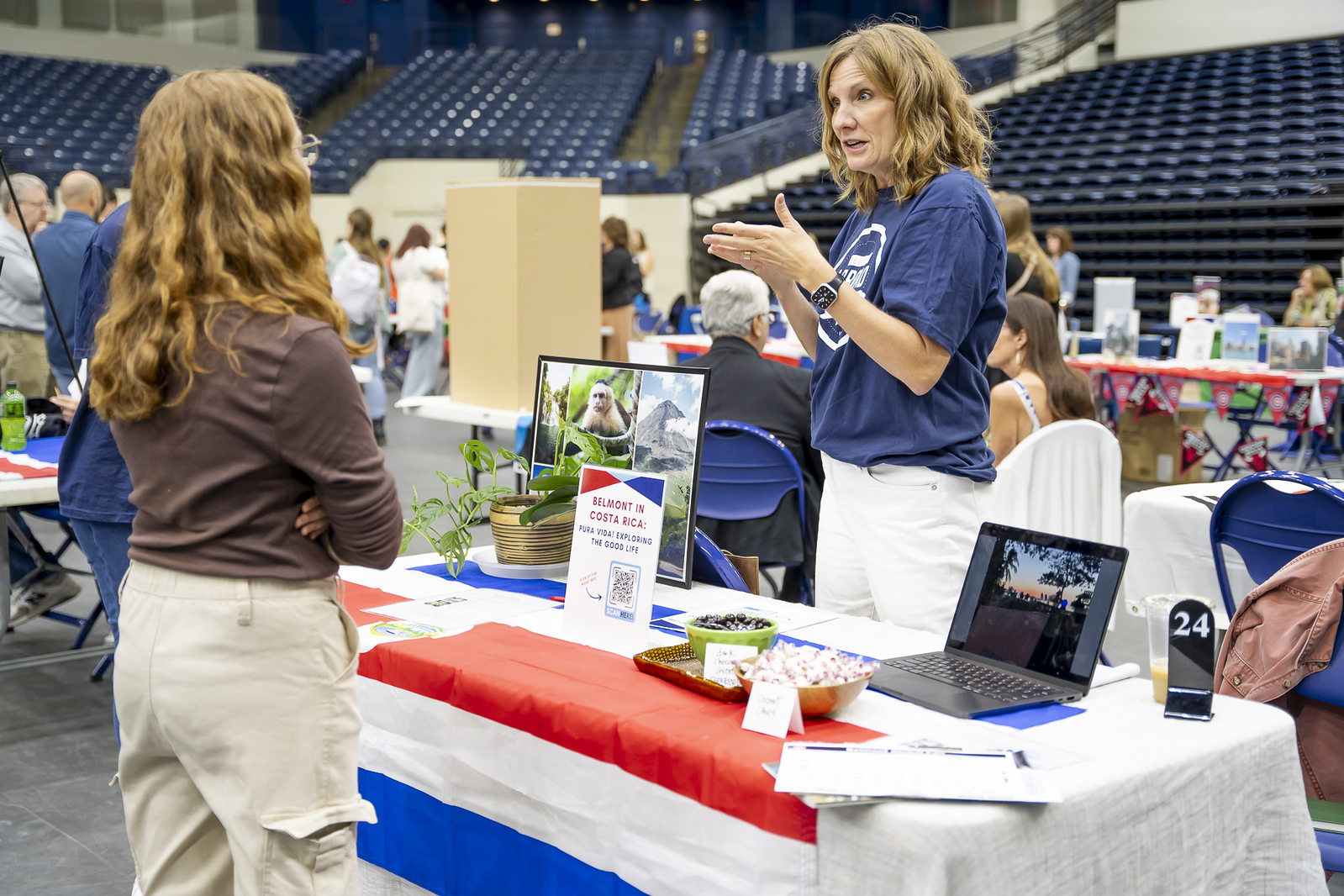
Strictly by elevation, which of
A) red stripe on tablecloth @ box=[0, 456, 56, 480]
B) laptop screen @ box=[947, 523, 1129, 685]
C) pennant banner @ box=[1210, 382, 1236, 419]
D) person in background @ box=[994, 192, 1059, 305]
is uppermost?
person in background @ box=[994, 192, 1059, 305]

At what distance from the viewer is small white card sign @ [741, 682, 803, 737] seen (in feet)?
4.29

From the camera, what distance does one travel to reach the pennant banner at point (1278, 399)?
575 centimetres

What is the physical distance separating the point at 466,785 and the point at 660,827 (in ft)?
1.16

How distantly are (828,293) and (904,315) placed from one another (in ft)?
0.42

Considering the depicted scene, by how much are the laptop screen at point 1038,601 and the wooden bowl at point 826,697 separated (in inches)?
9.4

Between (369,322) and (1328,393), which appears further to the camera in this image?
(369,322)

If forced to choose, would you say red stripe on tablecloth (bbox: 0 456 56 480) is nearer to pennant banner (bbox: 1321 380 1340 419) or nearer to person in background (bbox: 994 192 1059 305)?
person in background (bbox: 994 192 1059 305)

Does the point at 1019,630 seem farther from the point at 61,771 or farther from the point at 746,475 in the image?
the point at 61,771

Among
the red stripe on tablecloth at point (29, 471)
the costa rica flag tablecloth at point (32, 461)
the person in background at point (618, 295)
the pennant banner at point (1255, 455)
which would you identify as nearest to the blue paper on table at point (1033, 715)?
the costa rica flag tablecloth at point (32, 461)

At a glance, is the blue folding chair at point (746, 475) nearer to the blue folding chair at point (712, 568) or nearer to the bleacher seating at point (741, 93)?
the blue folding chair at point (712, 568)

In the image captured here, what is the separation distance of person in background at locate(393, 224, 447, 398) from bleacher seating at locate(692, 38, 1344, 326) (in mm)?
4035

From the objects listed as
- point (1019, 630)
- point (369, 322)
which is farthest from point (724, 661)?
point (369, 322)

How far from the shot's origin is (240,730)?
4.00ft

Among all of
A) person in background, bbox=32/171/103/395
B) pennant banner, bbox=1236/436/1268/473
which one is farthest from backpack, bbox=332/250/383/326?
pennant banner, bbox=1236/436/1268/473
